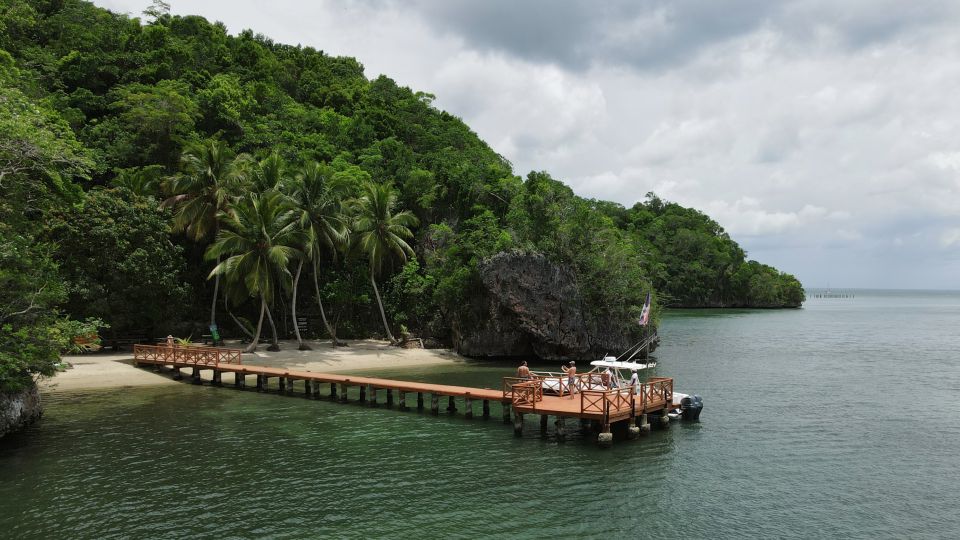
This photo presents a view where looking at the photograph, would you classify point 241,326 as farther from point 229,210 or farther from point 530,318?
point 530,318

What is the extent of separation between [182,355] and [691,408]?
99.7 feet

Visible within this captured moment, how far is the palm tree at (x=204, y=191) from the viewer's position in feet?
145

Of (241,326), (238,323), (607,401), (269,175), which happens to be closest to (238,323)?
(238,323)

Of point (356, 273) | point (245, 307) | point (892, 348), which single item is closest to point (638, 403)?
point (356, 273)

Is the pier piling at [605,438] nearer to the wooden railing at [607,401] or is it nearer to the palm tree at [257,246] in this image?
the wooden railing at [607,401]

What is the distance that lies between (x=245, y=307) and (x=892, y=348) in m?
63.9

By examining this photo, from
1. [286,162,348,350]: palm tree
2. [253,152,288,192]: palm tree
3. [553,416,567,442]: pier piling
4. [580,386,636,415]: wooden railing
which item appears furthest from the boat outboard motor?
[253,152,288,192]: palm tree

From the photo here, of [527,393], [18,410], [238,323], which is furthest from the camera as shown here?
[238,323]

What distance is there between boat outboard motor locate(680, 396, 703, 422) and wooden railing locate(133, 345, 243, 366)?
87.2 feet

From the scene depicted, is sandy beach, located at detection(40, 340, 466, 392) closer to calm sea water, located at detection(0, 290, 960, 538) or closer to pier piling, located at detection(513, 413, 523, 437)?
calm sea water, located at detection(0, 290, 960, 538)

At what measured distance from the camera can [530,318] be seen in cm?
4519

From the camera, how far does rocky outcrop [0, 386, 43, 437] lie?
2183cm

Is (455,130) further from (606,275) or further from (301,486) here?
(301,486)

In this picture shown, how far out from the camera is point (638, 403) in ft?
82.1
